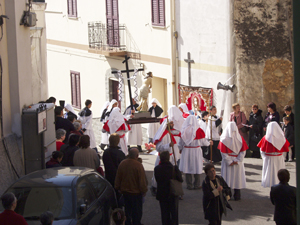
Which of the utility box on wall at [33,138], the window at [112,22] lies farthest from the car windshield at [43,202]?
the window at [112,22]

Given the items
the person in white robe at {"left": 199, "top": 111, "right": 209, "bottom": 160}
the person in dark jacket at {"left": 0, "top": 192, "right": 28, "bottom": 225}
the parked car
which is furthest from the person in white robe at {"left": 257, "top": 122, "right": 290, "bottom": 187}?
the person in dark jacket at {"left": 0, "top": 192, "right": 28, "bottom": 225}

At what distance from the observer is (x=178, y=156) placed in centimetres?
1109

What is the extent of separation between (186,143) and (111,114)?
3.37m

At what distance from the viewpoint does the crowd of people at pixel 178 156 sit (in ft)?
22.0

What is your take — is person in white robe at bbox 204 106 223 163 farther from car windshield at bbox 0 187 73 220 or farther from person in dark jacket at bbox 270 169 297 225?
car windshield at bbox 0 187 73 220

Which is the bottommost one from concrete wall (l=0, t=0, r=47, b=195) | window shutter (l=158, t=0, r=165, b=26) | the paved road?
the paved road

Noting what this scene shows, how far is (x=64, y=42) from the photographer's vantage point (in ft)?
81.6

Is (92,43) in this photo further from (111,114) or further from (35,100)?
(111,114)

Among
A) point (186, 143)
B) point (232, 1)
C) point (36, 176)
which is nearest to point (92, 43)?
point (232, 1)

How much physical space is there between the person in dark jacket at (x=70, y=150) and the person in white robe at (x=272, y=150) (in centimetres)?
400

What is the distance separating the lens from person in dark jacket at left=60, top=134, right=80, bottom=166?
27.0 ft

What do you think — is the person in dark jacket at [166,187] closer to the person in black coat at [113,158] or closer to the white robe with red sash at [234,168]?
the person in black coat at [113,158]

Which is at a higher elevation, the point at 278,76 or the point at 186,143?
the point at 278,76

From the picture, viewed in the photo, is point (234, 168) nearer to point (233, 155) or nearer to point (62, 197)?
point (233, 155)
